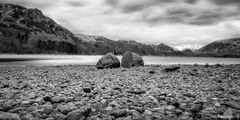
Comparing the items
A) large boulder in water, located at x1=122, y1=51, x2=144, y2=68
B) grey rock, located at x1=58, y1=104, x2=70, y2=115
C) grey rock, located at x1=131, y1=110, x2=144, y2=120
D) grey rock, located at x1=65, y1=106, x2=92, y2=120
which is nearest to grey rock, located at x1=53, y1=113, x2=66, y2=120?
grey rock, located at x1=65, y1=106, x2=92, y2=120

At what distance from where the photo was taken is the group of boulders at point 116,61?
27703 mm

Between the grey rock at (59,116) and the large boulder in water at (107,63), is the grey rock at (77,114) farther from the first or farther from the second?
the large boulder in water at (107,63)

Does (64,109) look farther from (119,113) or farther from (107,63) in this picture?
(107,63)

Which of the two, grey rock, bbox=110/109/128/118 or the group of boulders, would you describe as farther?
the group of boulders

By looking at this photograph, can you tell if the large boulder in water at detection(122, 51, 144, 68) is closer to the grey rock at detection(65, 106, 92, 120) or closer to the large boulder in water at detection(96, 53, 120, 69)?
the large boulder in water at detection(96, 53, 120, 69)

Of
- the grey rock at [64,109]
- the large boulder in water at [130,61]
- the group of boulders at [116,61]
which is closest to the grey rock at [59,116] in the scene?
the grey rock at [64,109]

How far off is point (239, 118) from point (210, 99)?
8.22ft

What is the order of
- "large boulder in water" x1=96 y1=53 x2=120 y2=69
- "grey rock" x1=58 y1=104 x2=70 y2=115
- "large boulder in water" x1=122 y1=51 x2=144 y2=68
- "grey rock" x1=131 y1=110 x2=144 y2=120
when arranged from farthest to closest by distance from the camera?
"large boulder in water" x1=122 y1=51 x2=144 y2=68 < "large boulder in water" x1=96 y1=53 x2=120 y2=69 < "grey rock" x1=58 y1=104 x2=70 y2=115 < "grey rock" x1=131 y1=110 x2=144 y2=120

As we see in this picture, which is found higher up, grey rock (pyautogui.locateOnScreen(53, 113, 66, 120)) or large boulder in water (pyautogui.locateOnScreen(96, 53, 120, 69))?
large boulder in water (pyautogui.locateOnScreen(96, 53, 120, 69))

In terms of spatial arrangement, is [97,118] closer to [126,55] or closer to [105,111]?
[105,111]

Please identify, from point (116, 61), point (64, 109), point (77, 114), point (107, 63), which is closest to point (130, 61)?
point (116, 61)

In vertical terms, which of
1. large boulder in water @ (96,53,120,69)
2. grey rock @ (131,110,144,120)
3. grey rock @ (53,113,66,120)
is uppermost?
large boulder in water @ (96,53,120,69)

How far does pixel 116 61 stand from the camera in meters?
28.6

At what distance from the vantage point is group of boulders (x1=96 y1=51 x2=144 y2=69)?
27703 mm
